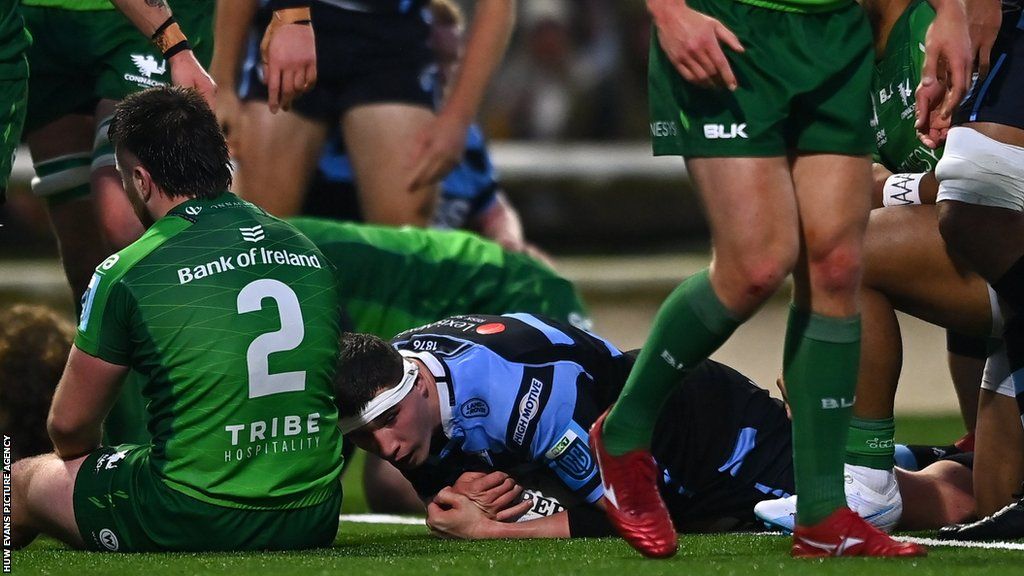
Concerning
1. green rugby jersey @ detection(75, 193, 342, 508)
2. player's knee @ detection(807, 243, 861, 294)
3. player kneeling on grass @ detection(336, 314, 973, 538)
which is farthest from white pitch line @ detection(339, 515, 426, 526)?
player's knee @ detection(807, 243, 861, 294)

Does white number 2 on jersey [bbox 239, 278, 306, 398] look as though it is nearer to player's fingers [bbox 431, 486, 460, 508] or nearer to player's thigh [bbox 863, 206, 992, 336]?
player's fingers [bbox 431, 486, 460, 508]

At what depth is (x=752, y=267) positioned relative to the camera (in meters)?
3.37

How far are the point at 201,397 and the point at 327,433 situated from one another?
32 cm

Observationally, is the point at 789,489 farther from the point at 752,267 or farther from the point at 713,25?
the point at 713,25

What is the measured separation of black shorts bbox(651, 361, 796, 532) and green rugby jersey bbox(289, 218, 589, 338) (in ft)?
4.29

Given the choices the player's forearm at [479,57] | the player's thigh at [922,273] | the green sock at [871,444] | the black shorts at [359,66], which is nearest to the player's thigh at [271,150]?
the black shorts at [359,66]

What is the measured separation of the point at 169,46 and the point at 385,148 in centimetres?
165

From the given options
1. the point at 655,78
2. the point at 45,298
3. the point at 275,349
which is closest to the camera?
the point at 655,78

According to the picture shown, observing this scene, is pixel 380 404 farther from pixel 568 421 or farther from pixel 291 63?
pixel 291 63

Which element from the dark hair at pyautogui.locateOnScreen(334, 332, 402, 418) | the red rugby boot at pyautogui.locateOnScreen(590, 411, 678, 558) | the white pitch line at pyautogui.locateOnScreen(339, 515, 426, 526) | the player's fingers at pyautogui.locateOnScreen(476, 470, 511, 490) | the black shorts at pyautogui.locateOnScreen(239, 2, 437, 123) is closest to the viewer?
the red rugby boot at pyautogui.locateOnScreen(590, 411, 678, 558)

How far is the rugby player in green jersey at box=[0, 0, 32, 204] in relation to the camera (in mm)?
4004

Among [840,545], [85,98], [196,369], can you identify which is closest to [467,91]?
[85,98]

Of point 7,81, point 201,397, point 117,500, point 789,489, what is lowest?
point 789,489

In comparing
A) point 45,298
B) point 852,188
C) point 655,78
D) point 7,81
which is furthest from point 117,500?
point 45,298
